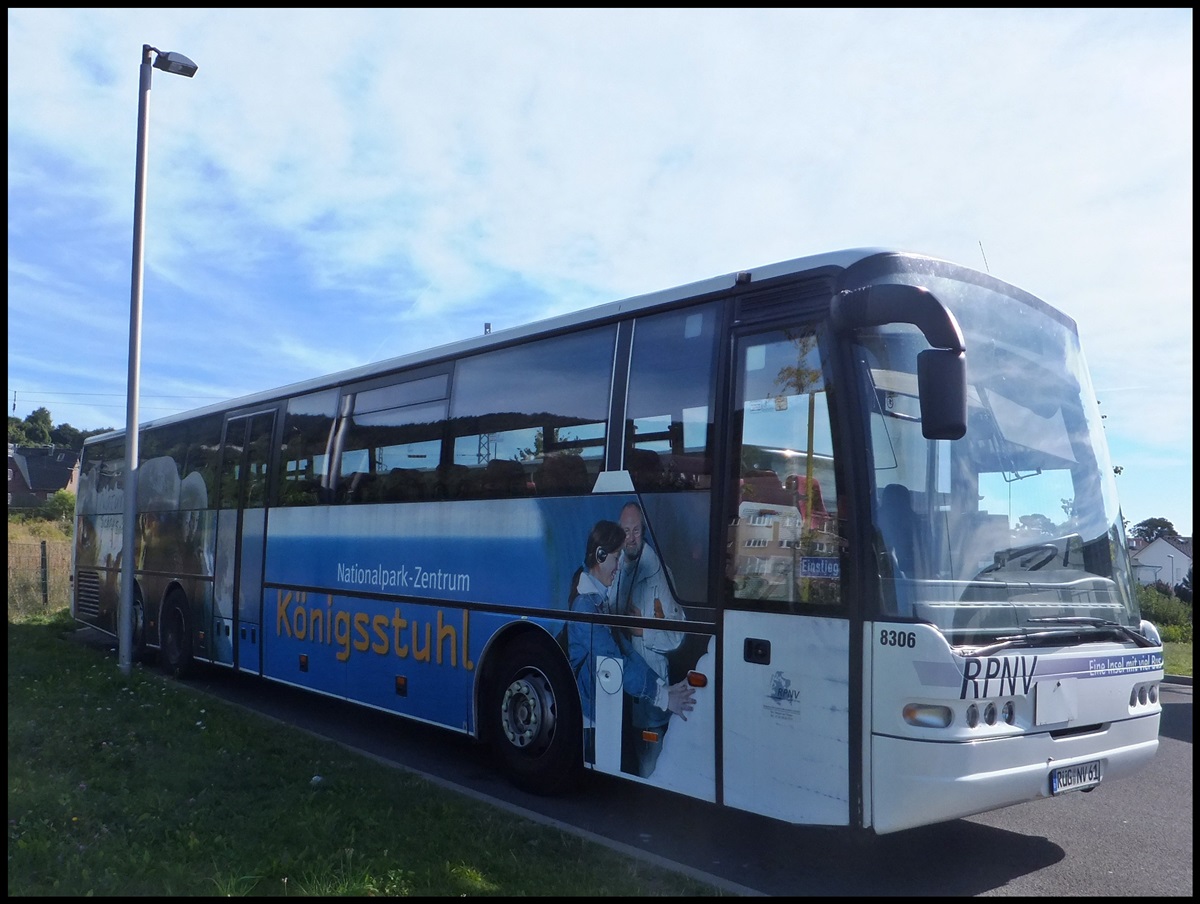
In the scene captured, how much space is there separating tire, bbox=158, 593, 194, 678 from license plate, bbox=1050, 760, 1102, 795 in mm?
10858

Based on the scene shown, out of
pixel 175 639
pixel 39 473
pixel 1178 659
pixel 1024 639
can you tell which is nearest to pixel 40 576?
pixel 175 639

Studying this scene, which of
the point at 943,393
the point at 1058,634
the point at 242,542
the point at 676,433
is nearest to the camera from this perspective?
the point at 943,393

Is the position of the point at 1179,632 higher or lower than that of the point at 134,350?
lower

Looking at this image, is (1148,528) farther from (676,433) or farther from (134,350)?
(134,350)

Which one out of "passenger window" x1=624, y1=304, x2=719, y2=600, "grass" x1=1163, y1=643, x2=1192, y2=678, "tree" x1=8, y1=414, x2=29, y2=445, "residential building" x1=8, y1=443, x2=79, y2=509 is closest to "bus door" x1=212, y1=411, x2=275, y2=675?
"passenger window" x1=624, y1=304, x2=719, y2=600

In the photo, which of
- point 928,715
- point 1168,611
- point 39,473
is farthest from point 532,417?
point 39,473

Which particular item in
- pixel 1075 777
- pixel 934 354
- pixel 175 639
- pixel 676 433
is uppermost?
pixel 934 354

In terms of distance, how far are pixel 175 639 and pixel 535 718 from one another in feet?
26.3

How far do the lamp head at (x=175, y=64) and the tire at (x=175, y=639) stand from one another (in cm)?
680

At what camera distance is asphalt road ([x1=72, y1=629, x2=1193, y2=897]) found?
18.2 feet

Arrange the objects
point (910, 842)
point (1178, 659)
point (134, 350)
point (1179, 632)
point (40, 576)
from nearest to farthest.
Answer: point (910, 842), point (134, 350), point (1178, 659), point (1179, 632), point (40, 576)

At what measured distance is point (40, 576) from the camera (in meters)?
23.3

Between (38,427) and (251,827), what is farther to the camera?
(38,427)

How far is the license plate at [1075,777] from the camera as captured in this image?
17.7 feet
